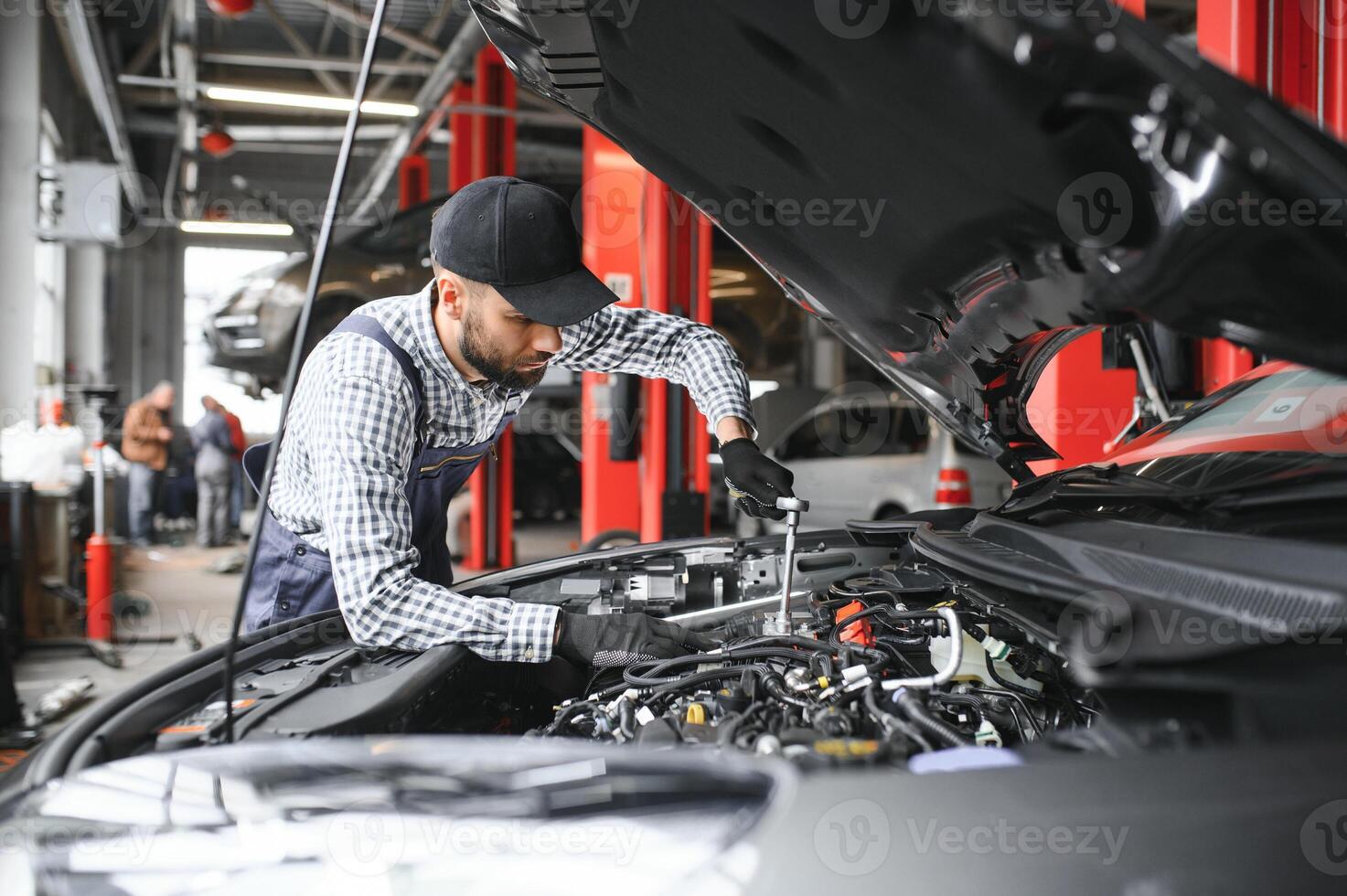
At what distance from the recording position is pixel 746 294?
8844mm

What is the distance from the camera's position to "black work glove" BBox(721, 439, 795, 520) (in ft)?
5.82

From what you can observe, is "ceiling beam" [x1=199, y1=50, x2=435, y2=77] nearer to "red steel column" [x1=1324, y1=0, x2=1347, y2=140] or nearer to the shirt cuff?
"red steel column" [x1=1324, y1=0, x2=1347, y2=140]

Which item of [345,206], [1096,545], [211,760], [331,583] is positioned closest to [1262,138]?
[1096,545]

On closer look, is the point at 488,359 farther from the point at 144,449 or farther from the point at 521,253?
the point at 144,449

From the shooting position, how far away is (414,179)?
37.3 feet

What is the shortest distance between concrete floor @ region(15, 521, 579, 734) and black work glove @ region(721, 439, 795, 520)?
1920 mm

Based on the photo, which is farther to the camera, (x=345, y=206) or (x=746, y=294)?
(x=345, y=206)

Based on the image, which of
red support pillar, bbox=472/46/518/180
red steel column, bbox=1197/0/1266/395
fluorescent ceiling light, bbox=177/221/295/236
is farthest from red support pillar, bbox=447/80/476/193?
red steel column, bbox=1197/0/1266/395

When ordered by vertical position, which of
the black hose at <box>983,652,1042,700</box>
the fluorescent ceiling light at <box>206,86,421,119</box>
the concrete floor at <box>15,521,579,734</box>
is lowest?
the concrete floor at <box>15,521,579,734</box>

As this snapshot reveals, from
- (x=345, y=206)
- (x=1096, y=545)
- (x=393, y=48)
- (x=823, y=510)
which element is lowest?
(x=823, y=510)

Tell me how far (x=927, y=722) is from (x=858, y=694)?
14 centimetres

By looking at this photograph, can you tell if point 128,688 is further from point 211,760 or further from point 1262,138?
point 1262,138

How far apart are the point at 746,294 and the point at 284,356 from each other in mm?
4118

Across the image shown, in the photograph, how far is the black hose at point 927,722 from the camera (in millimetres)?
1012
